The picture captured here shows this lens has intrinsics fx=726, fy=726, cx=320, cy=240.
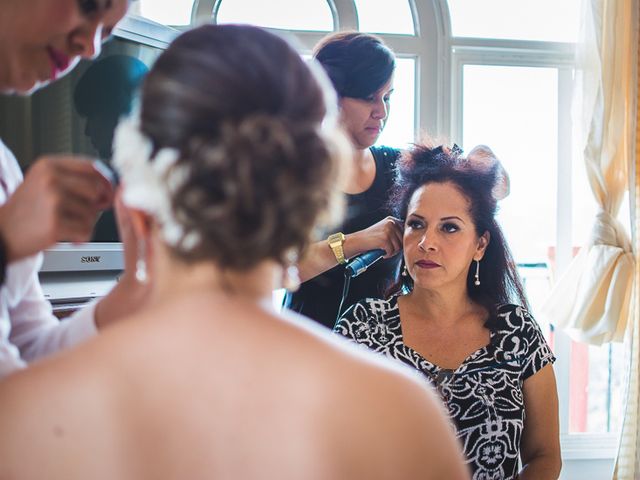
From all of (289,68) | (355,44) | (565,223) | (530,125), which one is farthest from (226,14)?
(289,68)

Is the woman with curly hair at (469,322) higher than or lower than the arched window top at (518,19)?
lower

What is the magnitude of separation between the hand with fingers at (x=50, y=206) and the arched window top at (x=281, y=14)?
7.66 ft

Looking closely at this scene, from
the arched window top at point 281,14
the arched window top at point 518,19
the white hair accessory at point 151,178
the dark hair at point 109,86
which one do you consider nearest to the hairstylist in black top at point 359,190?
the dark hair at point 109,86

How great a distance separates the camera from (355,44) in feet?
6.94

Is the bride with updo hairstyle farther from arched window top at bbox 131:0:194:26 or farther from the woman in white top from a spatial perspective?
arched window top at bbox 131:0:194:26

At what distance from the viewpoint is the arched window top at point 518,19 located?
3354 mm

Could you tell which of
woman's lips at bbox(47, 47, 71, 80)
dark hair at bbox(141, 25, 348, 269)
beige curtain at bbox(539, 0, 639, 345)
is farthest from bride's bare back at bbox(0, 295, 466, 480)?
beige curtain at bbox(539, 0, 639, 345)

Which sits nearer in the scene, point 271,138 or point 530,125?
point 271,138

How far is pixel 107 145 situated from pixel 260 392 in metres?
1.52

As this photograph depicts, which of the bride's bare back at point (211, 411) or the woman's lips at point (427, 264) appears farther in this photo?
the woman's lips at point (427, 264)

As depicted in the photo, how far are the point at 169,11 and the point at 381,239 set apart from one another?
1610 millimetres

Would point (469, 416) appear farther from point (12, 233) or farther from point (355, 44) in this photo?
point (12, 233)

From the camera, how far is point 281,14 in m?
3.18

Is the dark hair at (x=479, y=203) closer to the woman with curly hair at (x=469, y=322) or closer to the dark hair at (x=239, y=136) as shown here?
the woman with curly hair at (x=469, y=322)
